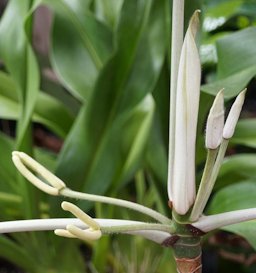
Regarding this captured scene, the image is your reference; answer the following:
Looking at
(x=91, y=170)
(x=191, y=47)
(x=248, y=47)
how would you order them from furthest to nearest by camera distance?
1. (x=91, y=170)
2. (x=248, y=47)
3. (x=191, y=47)

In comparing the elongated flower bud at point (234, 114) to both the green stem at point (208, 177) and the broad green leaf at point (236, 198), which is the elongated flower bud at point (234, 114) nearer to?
the green stem at point (208, 177)

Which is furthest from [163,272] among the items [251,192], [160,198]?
[251,192]

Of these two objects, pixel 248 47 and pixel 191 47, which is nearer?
pixel 191 47

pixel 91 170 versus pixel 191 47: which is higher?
pixel 191 47

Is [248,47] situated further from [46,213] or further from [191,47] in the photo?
[46,213]

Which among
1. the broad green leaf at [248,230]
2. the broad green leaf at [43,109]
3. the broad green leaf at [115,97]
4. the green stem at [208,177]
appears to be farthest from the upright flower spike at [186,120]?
the broad green leaf at [43,109]

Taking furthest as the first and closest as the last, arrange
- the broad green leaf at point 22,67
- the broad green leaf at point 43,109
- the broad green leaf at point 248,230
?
the broad green leaf at point 43,109 < the broad green leaf at point 22,67 < the broad green leaf at point 248,230

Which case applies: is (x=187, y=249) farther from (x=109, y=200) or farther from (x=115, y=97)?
(x=115, y=97)

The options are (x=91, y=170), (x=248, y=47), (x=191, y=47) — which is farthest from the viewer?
(x=91, y=170)
